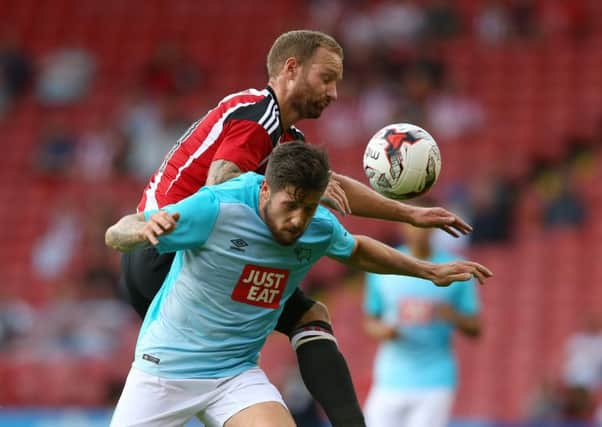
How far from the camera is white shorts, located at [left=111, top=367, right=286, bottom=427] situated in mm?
4918

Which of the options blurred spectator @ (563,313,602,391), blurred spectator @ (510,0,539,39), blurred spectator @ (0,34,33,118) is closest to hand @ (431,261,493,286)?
blurred spectator @ (563,313,602,391)

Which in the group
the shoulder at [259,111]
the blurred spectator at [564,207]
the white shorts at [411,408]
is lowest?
the white shorts at [411,408]

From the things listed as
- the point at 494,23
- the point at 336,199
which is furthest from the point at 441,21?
the point at 336,199

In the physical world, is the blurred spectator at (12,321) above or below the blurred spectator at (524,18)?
below

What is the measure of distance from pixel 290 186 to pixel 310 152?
0.58 ft

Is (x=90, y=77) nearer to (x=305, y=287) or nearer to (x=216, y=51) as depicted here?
(x=216, y=51)

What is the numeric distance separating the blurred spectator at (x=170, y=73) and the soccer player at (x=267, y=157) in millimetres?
11545

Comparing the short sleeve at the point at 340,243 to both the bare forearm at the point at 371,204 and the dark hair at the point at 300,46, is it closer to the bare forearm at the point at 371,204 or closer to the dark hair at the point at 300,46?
the bare forearm at the point at 371,204

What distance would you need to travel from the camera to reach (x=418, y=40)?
16312 mm

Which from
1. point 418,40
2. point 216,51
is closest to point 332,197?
point 418,40

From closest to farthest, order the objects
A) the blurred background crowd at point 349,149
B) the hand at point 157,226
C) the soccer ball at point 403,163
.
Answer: the hand at point 157,226 < the soccer ball at point 403,163 < the blurred background crowd at point 349,149

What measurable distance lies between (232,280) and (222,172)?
47cm

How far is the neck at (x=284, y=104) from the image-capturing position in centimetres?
530

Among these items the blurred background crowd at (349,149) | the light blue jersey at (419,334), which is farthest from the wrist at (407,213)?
the blurred background crowd at (349,149)
